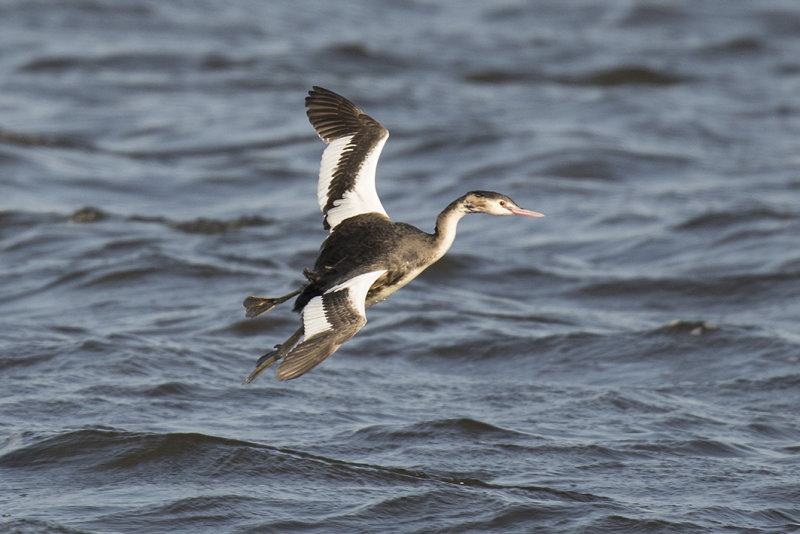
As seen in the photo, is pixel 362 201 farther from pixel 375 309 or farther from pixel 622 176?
pixel 622 176

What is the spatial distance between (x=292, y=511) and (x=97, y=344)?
2929 millimetres

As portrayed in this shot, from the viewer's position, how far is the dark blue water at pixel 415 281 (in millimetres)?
6941

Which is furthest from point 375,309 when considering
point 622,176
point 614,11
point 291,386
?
point 614,11

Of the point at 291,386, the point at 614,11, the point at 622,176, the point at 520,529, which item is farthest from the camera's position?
the point at 614,11

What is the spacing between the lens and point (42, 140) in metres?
15.3

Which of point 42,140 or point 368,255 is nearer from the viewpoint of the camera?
point 368,255

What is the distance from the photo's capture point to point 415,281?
441 inches

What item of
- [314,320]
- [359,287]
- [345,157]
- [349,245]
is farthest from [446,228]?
[314,320]

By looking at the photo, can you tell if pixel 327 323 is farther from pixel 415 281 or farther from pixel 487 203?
pixel 415 281

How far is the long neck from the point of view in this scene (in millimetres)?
6906

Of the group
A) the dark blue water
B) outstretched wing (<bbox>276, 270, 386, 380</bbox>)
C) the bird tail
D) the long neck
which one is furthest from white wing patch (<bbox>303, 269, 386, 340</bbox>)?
the dark blue water

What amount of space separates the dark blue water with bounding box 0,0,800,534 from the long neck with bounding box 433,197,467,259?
1.29 meters

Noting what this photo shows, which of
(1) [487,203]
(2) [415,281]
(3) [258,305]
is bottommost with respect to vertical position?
(2) [415,281]

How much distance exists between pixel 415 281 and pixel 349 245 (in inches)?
171
